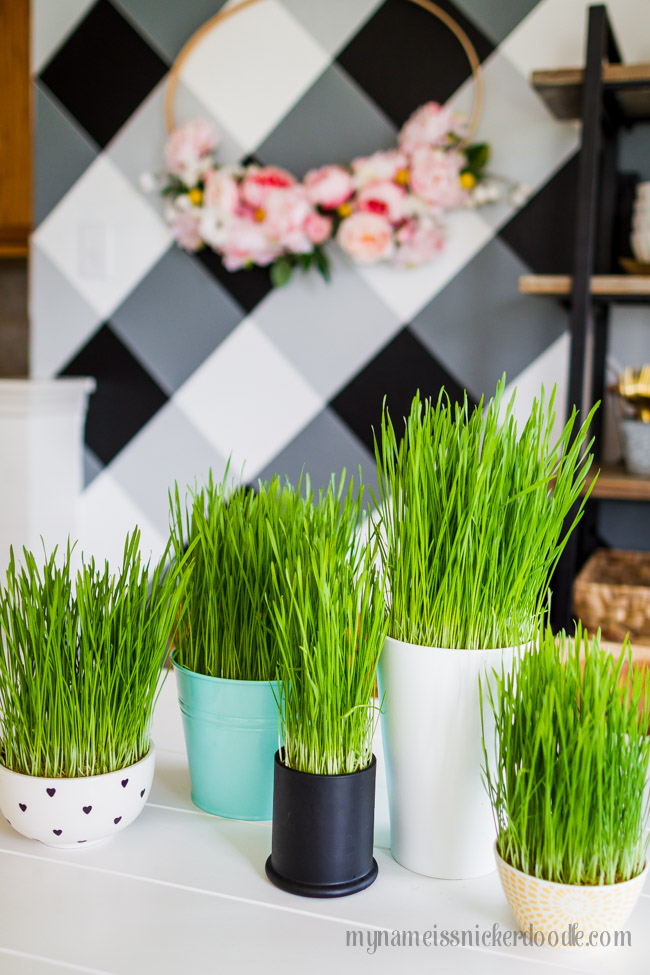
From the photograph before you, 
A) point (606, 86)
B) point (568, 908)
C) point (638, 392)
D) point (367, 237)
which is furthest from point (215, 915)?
point (367, 237)

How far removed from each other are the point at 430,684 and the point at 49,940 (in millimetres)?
259

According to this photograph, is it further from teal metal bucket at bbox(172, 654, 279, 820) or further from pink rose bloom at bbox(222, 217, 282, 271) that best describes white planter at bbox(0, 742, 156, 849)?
pink rose bloom at bbox(222, 217, 282, 271)

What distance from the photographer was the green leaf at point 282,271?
2162mm

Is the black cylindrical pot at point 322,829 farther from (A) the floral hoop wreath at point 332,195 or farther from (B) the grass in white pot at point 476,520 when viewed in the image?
(A) the floral hoop wreath at point 332,195

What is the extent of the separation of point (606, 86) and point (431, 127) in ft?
1.42

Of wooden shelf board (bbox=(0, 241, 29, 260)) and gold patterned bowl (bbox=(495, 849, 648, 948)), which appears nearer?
gold patterned bowl (bbox=(495, 849, 648, 948))

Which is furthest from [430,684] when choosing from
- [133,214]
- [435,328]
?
[133,214]

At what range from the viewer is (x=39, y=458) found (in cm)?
226

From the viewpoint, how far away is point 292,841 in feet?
1.85

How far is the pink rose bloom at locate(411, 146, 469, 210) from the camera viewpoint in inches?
77.9

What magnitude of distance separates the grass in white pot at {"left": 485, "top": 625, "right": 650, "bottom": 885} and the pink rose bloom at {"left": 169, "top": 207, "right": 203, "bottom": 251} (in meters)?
1.88

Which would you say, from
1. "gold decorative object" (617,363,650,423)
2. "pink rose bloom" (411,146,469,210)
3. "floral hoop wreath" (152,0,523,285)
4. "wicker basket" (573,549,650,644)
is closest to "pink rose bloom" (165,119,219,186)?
"floral hoop wreath" (152,0,523,285)

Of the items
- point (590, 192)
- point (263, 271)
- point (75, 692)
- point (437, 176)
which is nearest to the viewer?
point (75, 692)

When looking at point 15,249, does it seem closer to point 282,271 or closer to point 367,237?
point 282,271
